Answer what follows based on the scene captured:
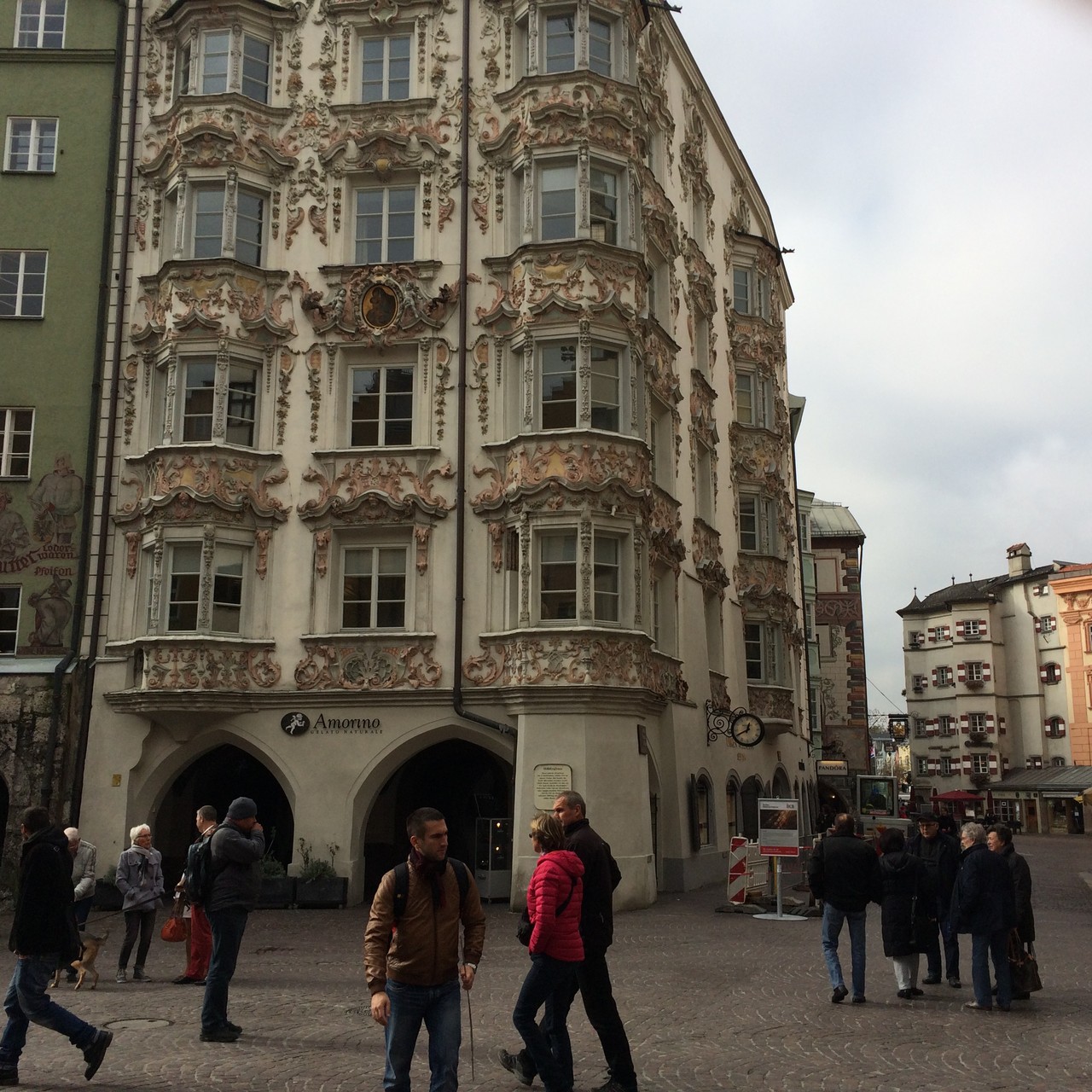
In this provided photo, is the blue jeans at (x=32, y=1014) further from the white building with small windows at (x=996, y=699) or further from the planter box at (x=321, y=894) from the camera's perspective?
the white building with small windows at (x=996, y=699)

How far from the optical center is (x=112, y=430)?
1073 inches

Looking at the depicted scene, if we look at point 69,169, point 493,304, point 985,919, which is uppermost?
point 69,169

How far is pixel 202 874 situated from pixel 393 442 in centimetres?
1560

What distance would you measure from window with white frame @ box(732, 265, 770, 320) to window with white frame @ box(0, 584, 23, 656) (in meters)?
22.7

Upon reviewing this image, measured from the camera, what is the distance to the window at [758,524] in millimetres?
37062

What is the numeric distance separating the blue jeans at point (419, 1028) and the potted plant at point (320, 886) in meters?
17.1

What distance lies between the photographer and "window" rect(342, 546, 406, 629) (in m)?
25.9

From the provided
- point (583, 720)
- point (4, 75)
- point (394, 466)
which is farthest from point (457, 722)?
point (4, 75)

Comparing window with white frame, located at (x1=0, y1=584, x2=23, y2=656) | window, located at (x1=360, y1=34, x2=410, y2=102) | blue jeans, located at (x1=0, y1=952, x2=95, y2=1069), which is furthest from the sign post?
window, located at (x1=360, y1=34, x2=410, y2=102)

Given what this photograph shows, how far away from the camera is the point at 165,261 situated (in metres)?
26.9

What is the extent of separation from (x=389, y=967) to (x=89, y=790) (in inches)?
784

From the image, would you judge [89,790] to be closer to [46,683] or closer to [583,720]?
[46,683]

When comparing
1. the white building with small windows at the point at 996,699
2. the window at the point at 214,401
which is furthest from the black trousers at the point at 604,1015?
→ the white building with small windows at the point at 996,699

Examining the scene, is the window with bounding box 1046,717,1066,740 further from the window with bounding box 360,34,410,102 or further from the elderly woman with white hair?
the elderly woman with white hair
